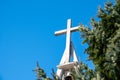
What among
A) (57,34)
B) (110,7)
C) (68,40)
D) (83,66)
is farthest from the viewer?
(57,34)

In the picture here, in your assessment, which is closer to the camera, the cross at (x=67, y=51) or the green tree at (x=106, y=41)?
the green tree at (x=106, y=41)

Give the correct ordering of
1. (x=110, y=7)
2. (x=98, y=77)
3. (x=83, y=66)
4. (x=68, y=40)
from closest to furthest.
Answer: (x=98, y=77) → (x=83, y=66) → (x=110, y=7) → (x=68, y=40)

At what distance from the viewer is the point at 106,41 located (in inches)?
455

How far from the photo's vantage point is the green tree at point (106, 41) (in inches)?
425

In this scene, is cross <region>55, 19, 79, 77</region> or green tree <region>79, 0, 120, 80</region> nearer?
green tree <region>79, 0, 120, 80</region>

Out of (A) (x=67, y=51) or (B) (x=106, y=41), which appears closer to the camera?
(B) (x=106, y=41)

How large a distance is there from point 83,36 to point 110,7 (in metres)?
1.34

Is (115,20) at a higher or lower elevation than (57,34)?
lower

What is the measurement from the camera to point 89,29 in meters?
12.1

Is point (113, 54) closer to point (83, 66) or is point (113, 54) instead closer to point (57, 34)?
point (83, 66)

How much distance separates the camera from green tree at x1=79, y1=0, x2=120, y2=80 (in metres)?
10.8

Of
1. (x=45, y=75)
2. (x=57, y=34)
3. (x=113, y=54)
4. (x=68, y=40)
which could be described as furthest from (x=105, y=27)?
(x=57, y=34)

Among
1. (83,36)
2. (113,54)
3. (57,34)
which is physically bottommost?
(113,54)

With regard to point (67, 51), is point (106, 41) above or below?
below
